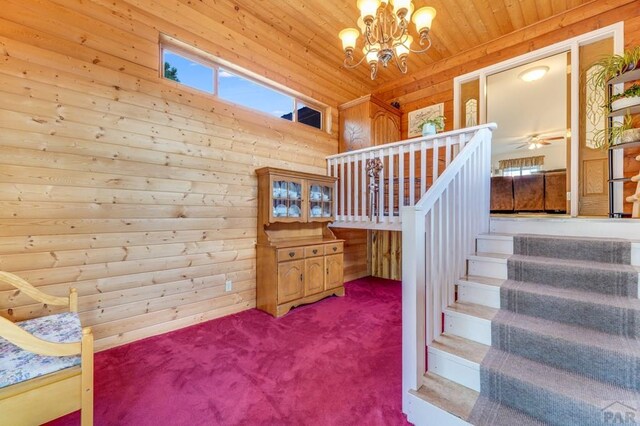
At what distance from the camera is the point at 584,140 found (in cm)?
328

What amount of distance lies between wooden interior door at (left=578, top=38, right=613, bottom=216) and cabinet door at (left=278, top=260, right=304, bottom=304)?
3598 mm

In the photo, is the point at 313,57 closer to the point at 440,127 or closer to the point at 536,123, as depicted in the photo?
the point at 440,127

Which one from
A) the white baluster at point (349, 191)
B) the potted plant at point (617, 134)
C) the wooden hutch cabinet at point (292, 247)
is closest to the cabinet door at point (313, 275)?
the wooden hutch cabinet at point (292, 247)

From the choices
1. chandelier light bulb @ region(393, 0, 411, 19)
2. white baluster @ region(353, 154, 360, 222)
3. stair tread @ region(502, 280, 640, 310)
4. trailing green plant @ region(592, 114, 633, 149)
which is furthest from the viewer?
white baluster @ region(353, 154, 360, 222)

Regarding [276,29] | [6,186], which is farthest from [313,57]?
[6,186]

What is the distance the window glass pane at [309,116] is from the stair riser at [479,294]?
3.10 meters

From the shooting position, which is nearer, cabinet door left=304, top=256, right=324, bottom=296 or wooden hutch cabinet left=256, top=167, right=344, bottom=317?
wooden hutch cabinet left=256, top=167, right=344, bottom=317

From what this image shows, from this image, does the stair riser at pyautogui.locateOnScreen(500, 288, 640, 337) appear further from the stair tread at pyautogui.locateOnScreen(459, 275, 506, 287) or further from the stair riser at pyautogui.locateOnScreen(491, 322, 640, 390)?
the stair riser at pyautogui.locateOnScreen(491, 322, 640, 390)

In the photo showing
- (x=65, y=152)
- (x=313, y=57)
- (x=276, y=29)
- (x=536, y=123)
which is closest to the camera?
(x=65, y=152)

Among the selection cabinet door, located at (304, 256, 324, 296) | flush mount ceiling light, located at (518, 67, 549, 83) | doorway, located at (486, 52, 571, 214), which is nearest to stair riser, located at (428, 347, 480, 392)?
cabinet door, located at (304, 256, 324, 296)

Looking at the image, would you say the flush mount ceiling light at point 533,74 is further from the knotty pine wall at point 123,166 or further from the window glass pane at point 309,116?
the knotty pine wall at point 123,166

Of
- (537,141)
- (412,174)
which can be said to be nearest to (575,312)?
(412,174)

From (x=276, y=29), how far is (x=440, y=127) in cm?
261

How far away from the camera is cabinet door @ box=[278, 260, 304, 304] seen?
9.75 feet
